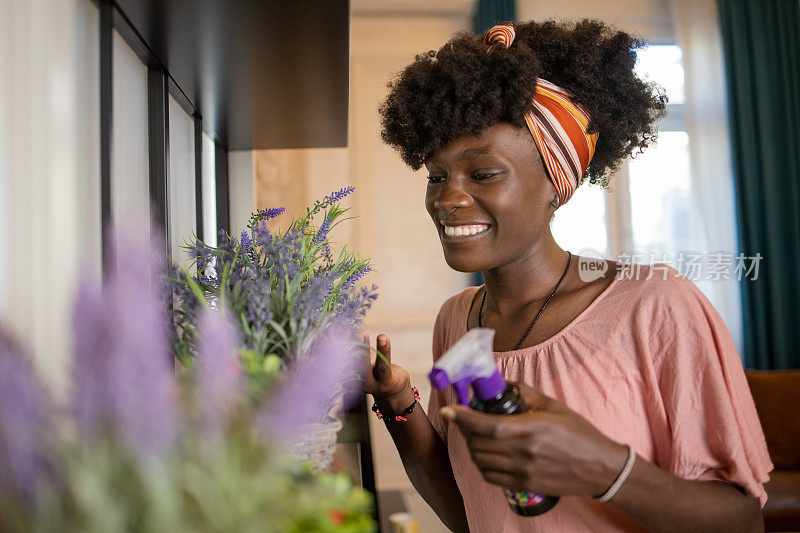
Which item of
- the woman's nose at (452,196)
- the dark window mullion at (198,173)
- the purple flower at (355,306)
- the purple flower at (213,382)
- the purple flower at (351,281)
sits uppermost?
the dark window mullion at (198,173)

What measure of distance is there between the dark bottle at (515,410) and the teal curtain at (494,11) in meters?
3.89

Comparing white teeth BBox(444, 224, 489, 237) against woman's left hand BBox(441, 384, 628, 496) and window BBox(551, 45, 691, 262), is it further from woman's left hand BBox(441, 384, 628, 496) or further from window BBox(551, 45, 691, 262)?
window BBox(551, 45, 691, 262)

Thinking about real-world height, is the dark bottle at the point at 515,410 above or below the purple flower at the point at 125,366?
below

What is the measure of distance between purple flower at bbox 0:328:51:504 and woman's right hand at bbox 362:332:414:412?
0.89m

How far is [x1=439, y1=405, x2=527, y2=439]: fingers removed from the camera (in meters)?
0.72

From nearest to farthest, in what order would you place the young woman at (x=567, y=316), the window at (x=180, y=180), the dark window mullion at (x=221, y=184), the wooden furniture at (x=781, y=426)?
the young woman at (x=567, y=316)
the window at (x=180, y=180)
the dark window mullion at (x=221, y=184)
the wooden furniture at (x=781, y=426)

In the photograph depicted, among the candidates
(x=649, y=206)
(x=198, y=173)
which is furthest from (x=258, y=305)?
(x=649, y=206)

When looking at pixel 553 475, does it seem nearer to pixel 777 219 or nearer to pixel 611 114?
pixel 611 114

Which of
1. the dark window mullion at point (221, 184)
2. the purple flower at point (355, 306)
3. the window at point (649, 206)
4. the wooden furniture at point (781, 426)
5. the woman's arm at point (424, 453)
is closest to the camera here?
the purple flower at point (355, 306)

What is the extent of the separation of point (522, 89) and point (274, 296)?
677mm

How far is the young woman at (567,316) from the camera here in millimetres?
1040

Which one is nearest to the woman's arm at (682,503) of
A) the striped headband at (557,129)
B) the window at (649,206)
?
the striped headband at (557,129)

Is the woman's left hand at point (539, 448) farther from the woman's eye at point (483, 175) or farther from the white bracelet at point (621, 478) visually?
the woman's eye at point (483, 175)

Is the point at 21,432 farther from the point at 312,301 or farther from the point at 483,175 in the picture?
the point at 483,175
